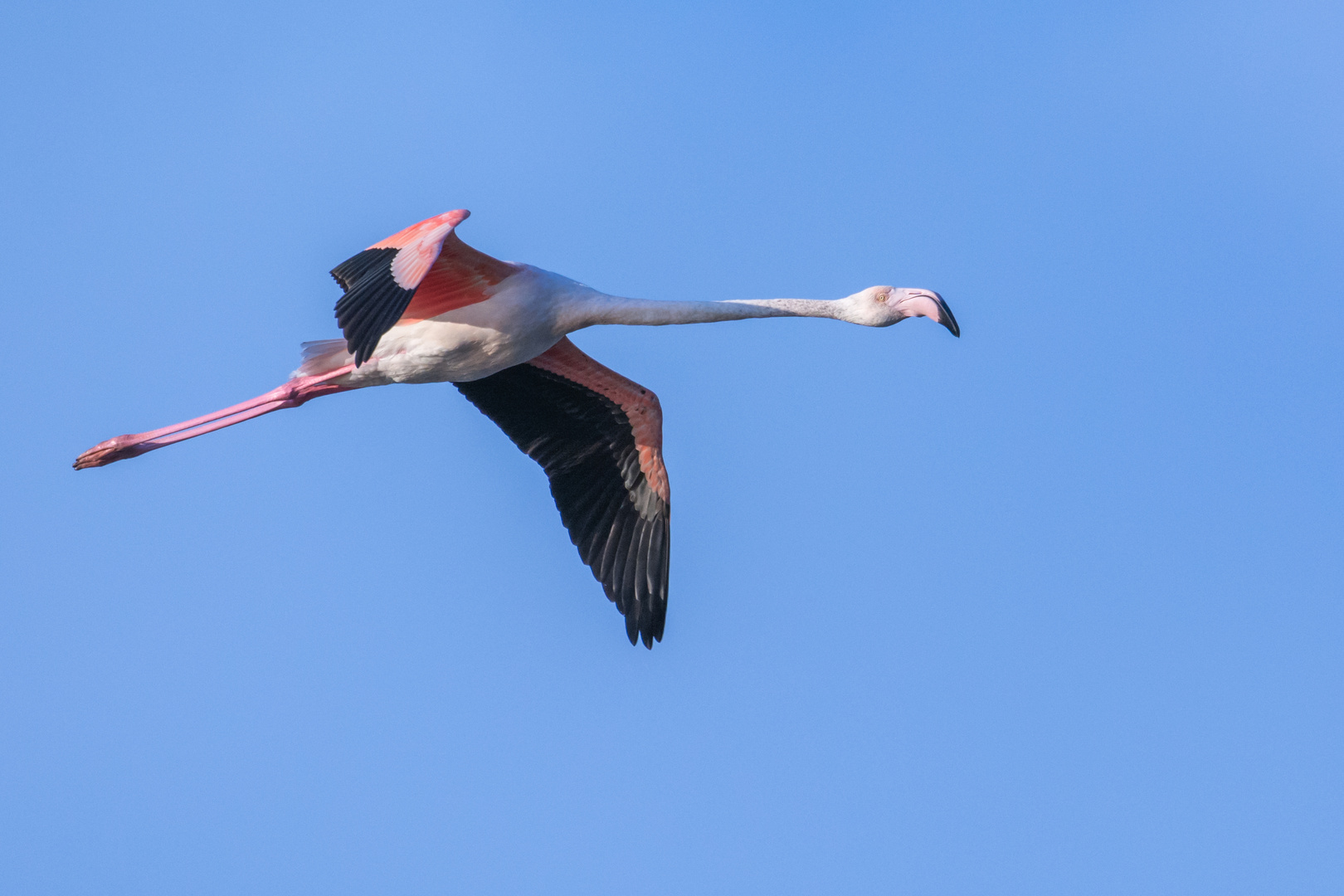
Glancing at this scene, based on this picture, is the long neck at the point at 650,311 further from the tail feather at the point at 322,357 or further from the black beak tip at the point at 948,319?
the tail feather at the point at 322,357

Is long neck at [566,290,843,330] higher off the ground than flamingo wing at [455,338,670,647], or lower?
higher

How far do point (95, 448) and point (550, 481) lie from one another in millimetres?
3758

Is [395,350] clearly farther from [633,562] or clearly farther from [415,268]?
[633,562]

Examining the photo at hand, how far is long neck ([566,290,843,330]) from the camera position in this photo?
509 inches

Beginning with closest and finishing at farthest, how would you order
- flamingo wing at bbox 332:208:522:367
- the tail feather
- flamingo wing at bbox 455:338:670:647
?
1. flamingo wing at bbox 332:208:522:367
2. the tail feather
3. flamingo wing at bbox 455:338:670:647

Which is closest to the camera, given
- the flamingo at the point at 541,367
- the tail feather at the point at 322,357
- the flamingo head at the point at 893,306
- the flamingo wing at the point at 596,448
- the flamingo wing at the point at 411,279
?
the flamingo wing at the point at 411,279

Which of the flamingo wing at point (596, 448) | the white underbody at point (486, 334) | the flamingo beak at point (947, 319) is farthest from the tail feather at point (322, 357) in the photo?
the flamingo beak at point (947, 319)

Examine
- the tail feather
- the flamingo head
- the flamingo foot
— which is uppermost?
the flamingo head

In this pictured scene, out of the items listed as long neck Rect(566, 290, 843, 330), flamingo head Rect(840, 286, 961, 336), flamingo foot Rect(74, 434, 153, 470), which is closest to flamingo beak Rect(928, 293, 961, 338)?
flamingo head Rect(840, 286, 961, 336)

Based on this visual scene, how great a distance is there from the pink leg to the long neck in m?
2.27

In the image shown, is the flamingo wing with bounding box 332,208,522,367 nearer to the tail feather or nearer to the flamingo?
the flamingo

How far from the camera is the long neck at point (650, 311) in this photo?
1294cm

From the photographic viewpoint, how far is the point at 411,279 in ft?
38.0

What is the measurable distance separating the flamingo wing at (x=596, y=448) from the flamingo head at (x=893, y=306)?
219 cm
